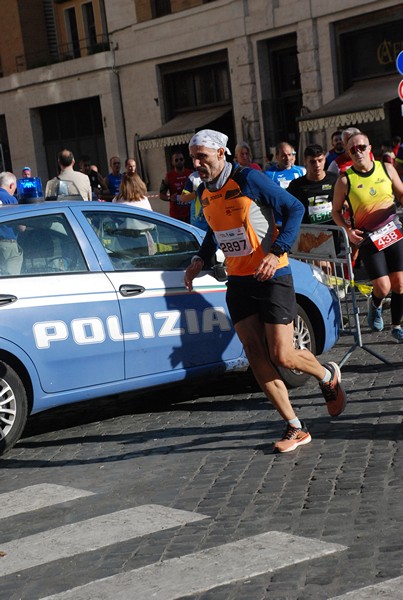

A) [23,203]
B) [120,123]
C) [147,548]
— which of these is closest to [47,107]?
[120,123]

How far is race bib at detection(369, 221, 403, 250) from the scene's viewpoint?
9.50 meters

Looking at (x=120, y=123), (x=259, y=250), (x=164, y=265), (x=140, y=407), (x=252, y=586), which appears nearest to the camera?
(x=252, y=586)

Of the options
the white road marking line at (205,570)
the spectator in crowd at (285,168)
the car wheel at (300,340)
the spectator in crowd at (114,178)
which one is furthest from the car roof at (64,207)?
the spectator in crowd at (114,178)

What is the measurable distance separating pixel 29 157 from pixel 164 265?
31.1 m

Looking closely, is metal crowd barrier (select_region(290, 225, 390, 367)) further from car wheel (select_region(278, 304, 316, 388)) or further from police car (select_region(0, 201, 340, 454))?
police car (select_region(0, 201, 340, 454))

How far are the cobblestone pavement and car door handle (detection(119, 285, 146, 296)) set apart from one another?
37.5 inches

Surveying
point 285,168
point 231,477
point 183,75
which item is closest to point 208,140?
point 231,477

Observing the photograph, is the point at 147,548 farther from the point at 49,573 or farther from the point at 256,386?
the point at 256,386

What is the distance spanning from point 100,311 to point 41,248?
1.92 ft

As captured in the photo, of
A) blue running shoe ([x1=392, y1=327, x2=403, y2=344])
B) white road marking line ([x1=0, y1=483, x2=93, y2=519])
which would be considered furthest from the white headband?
blue running shoe ([x1=392, y1=327, x2=403, y2=344])

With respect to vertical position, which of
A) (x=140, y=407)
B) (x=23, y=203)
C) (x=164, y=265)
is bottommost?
(x=140, y=407)

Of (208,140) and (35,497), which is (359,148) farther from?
(35,497)

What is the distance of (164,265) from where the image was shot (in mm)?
8336

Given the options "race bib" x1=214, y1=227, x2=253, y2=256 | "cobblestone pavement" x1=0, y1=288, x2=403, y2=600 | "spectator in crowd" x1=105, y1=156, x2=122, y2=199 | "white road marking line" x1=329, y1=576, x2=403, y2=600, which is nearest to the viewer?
"white road marking line" x1=329, y1=576, x2=403, y2=600
